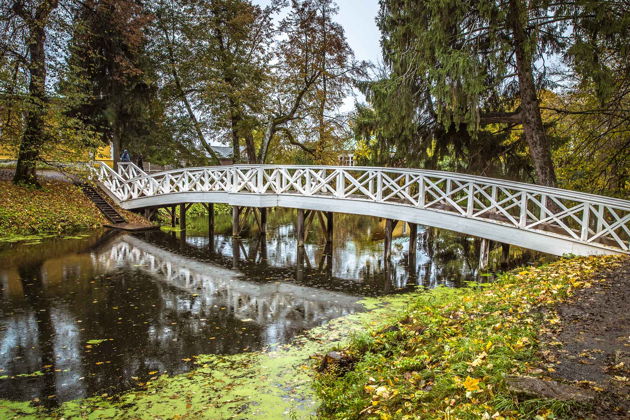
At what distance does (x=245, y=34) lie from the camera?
64.0 feet

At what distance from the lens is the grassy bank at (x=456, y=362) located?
299 centimetres

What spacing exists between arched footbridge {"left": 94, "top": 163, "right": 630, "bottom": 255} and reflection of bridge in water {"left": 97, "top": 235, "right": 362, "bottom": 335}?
3.80 meters

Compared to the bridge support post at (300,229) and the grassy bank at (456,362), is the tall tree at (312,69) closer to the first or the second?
the bridge support post at (300,229)

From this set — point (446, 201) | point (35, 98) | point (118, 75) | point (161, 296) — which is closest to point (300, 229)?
point (446, 201)

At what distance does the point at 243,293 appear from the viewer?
28.6 ft

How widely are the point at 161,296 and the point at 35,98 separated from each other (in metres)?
10.6

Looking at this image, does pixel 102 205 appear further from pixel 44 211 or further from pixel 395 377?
pixel 395 377

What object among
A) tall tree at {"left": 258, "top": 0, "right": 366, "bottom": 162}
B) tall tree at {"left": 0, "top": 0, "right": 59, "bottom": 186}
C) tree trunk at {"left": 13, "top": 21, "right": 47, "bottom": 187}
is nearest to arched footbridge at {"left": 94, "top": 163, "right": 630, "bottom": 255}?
tree trunk at {"left": 13, "top": 21, "right": 47, "bottom": 187}

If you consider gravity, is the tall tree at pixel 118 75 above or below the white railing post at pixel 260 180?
above

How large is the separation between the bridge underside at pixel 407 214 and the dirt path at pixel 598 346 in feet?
10.5

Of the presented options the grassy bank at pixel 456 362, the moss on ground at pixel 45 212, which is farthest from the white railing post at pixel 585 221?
the moss on ground at pixel 45 212

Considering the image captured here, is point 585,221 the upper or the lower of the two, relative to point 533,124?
lower

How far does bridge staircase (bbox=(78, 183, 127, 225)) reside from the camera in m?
17.3

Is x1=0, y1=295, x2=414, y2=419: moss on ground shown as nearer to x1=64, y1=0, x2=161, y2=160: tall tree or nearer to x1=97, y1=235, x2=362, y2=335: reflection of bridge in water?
x1=97, y1=235, x2=362, y2=335: reflection of bridge in water
